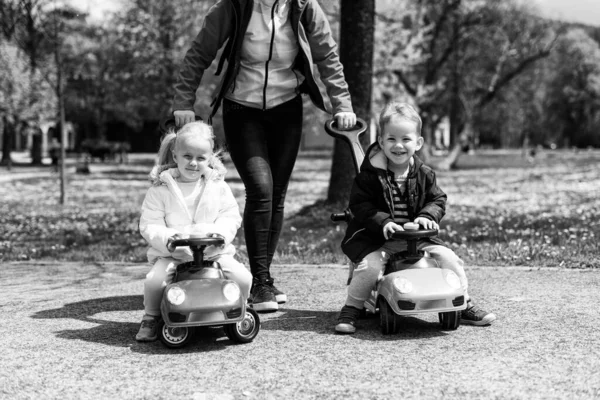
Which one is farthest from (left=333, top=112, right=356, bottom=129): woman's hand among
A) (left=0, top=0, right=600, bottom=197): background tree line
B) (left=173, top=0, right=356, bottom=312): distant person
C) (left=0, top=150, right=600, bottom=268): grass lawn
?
(left=0, top=0, right=600, bottom=197): background tree line

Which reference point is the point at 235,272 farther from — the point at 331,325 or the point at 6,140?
the point at 6,140

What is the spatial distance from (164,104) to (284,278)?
19626mm

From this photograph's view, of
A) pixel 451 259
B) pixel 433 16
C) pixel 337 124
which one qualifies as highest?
pixel 433 16

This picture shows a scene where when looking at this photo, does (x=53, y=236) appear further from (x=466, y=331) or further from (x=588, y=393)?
(x=588, y=393)

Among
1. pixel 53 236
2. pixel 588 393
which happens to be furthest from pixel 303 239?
pixel 588 393

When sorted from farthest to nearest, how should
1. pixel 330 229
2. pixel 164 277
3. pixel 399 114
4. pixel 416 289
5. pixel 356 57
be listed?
pixel 356 57 < pixel 330 229 < pixel 399 114 < pixel 164 277 < pixel 416 289

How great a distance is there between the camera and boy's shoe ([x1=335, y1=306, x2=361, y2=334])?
12.8ft

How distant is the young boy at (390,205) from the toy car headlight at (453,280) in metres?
0.15

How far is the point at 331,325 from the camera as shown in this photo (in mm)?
4148

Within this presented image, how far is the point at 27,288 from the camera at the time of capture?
5.53 metres

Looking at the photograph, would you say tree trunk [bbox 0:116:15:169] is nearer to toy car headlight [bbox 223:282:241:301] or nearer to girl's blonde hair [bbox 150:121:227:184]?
girl's blonde hair [bbox 150:121:227:184]

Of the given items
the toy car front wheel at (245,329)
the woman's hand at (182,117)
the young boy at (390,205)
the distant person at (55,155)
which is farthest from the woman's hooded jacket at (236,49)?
the distant person at (55,155)

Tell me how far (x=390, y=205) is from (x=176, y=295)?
50.7 inches

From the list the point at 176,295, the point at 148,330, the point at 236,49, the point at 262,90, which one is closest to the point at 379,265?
the point at 176,295
